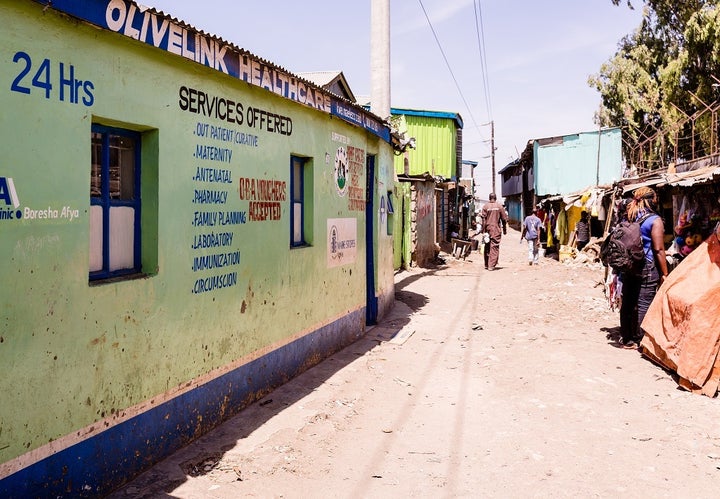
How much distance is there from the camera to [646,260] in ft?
24.3

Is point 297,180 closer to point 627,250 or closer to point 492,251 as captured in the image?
point 627,250

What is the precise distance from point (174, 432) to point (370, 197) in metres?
5.83

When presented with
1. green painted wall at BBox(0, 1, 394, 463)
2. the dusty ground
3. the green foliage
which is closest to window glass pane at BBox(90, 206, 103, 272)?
green painted wall at BBox(0, 1, 394, 463)

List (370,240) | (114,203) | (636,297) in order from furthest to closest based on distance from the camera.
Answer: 1. (370,240)
2. (636,297)
3. (114,203)

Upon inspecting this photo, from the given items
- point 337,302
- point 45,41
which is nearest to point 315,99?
point 337,302

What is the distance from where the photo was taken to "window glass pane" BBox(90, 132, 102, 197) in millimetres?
3914

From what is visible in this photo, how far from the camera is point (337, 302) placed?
314 inches

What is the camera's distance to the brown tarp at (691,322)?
594cm

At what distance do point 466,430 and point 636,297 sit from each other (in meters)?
3.67

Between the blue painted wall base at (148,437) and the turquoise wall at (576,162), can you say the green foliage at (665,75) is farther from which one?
the blue painted wall base at (148,437)

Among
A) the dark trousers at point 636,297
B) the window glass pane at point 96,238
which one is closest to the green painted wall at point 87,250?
the window glass pane at point 96,238

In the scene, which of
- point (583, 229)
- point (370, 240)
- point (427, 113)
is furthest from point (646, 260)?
point (427, 113)

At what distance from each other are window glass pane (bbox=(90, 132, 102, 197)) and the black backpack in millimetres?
5818

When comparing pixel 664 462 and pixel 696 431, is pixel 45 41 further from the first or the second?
pixel 696 431
